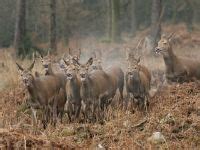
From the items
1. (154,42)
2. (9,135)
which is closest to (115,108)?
(9,135)

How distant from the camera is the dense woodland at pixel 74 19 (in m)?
28.8

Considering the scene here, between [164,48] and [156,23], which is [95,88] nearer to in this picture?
[164,48]

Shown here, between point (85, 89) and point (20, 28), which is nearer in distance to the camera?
point (85, 89)

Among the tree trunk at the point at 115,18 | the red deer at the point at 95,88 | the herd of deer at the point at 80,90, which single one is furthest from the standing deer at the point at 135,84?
the tree trunk at the point at 115,18

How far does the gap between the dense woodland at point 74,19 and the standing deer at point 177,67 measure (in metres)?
9.80

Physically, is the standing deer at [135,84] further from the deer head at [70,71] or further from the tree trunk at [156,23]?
the tree trunk at [156,23]

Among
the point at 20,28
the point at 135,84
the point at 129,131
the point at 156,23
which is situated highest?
the point at 156,23

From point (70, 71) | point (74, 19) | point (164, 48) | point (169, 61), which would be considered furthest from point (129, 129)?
point (74, 19)

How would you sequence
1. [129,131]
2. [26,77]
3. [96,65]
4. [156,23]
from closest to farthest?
[129,131]
[26,77]
[96,65]
[156,23]

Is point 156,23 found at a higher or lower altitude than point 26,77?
higher

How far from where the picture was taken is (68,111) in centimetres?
1575

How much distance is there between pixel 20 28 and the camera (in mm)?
28547

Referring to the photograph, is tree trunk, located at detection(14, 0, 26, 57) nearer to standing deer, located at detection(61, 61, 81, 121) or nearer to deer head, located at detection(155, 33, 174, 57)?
deer head, located at detection(155, 33, 174, 57)

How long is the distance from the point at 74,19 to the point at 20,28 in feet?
66.8
